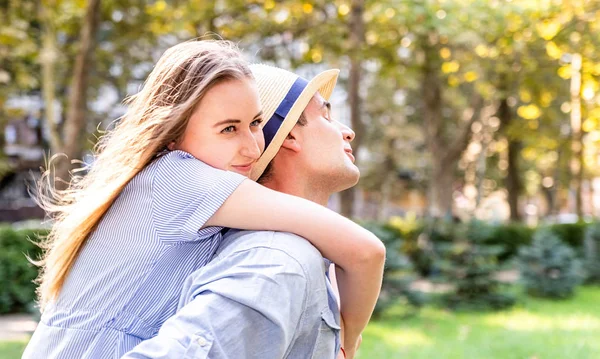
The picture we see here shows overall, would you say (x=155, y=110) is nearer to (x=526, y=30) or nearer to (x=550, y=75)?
(x=526, y=30)

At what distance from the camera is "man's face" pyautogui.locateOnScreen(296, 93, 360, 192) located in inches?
81.4

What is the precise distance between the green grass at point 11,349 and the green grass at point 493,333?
4.12 m

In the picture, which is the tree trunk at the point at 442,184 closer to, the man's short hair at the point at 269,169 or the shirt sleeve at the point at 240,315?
the man's short hair at the point at 269,169

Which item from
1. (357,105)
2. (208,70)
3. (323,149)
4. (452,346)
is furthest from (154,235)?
(357,105)

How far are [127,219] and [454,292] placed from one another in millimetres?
11199

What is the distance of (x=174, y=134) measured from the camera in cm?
178

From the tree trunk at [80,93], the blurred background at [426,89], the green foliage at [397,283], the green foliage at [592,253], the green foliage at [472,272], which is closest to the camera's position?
the tree trunk at [80,93]

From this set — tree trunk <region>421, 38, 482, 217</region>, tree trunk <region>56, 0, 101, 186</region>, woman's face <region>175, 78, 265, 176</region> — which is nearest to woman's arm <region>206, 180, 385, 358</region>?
woman's face <region>175, 78, 265, 176</region>

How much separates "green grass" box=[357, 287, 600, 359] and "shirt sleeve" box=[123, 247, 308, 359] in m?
6.74

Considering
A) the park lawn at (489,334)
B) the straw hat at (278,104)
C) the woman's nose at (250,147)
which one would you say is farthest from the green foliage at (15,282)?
the woman's nose at (250,147)

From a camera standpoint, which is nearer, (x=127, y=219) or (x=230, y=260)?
(x=230, y=260)

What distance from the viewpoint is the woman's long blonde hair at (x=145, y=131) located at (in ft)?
5.65

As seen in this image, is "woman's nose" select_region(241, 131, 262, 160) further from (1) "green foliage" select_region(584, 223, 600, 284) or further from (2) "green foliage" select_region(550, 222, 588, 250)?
(2) "green foliage" select_region(550, 222, 588, 250)

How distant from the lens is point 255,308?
1346 millimetres
